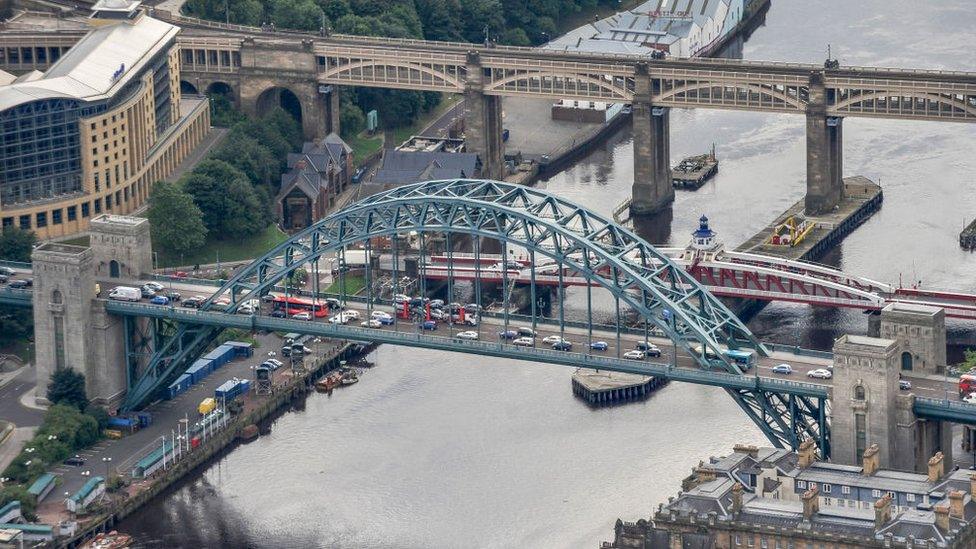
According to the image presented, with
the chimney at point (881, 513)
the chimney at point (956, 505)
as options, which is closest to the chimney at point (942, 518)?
the chimney at point (956, 505)

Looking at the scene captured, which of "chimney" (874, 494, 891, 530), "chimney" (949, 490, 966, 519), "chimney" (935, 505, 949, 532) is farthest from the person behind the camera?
"chimney" (949, 490, 966, 519)

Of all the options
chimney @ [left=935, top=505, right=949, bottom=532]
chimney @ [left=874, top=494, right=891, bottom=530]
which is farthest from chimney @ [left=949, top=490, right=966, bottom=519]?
chimney @ [left=874, top=494, right=891, bottom=530]

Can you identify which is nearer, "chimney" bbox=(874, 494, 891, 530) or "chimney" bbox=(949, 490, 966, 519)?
"chimney" bbox=(874, 494, 891, 530)

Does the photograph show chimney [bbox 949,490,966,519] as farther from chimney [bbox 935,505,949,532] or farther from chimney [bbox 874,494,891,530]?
chimney [bbox 874,494,891,530]

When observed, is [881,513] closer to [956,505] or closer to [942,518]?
[942,518]
